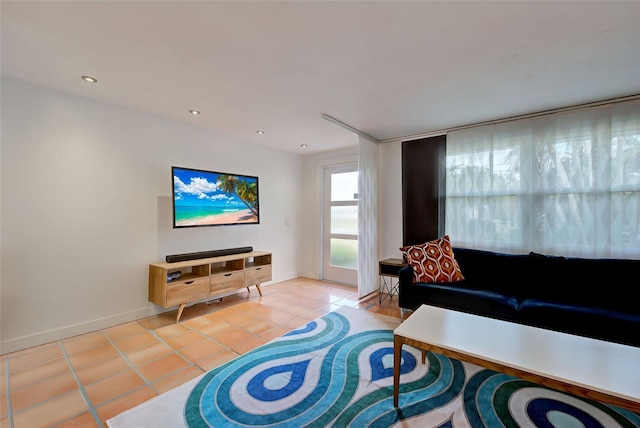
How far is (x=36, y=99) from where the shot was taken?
93.6 inches

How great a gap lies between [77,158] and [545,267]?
4.69 metres

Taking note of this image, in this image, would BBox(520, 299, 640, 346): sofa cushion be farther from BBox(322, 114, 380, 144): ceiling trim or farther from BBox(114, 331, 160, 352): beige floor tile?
BBox(114, 331, 160, 352): beige floor tile

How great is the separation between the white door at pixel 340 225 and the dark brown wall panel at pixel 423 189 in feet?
2.92

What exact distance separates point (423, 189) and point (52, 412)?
13.2ft

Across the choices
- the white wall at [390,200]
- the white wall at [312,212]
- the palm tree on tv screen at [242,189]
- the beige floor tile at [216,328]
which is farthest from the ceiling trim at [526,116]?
the beige floor tile at [216,328]

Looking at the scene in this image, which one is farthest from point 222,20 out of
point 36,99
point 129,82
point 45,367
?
point 45,367

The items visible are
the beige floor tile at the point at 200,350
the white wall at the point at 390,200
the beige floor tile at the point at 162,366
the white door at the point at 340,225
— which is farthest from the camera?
the white door at the point at 340,225

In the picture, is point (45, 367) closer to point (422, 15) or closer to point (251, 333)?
point (251, 333)

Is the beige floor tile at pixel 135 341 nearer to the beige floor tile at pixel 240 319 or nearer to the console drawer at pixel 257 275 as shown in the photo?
the beige floor tile at pixel 240 319

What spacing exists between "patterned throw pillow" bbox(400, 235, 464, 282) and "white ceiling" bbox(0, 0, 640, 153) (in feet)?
4.99

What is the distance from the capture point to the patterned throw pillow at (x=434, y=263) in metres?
2.88

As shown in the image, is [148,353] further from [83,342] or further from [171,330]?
[83,342]

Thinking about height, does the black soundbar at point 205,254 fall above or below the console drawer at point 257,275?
above

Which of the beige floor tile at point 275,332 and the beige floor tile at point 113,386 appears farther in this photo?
the beige floor tile at point 275,332
